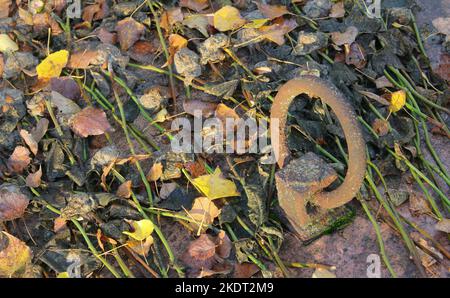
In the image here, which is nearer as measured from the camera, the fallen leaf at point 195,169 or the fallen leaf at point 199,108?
the fallen leaf at point 195,169

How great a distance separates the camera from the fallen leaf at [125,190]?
171 cm

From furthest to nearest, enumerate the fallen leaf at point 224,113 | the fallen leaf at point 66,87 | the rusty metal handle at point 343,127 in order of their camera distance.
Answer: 1. the fallen leaf at point 66,87
2. the fallen leaf at point 224,113
3. the rusty metal handle at point 343,127

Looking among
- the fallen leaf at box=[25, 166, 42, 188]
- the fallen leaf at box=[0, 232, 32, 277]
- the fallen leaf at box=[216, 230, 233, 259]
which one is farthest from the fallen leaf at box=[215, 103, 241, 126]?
the fallen leaf at box=[0, 232, 32, 277]

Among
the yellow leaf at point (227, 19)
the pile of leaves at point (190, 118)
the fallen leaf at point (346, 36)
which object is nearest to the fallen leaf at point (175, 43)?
the pile of leaves at point (190, 118)

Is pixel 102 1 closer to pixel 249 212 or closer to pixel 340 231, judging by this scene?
pixel 249 212

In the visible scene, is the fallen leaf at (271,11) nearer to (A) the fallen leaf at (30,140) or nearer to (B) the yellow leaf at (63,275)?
(A) the fallen leaf at (30,140)

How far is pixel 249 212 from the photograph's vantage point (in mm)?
1661

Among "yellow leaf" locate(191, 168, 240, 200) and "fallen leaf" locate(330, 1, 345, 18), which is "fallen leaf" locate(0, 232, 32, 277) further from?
"fallen leaf" locate(330, 1, 345, 18)

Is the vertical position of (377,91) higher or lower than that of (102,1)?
lower

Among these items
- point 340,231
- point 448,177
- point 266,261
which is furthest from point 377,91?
point 266,261

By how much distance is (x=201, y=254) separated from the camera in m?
1.60

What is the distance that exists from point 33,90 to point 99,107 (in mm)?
218

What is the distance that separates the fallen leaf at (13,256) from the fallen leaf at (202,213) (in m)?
0.39

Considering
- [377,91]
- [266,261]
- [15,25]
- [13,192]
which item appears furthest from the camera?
[15,25]
